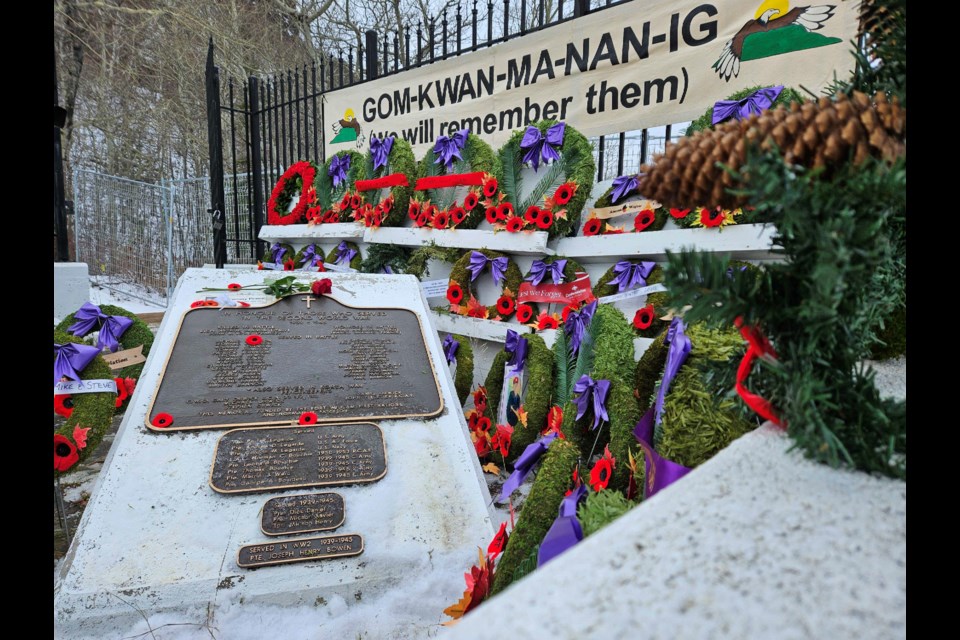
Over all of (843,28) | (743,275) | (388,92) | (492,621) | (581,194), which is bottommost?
(492,621)

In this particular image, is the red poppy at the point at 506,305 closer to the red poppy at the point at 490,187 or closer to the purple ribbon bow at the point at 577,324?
the purple ribbon bow at the point at 577,324

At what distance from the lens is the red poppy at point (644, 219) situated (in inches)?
137

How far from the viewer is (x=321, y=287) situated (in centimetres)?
332

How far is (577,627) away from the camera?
0.62 meters

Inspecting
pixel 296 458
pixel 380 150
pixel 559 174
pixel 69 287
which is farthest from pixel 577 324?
pixel 69 287

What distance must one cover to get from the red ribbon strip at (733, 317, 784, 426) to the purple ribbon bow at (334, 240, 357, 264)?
4.99 metres

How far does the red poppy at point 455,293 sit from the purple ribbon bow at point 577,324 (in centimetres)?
111

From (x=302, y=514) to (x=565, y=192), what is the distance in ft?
8.42

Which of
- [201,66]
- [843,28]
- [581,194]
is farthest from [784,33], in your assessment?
Result: [201,66]

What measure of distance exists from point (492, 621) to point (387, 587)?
1.61 metres

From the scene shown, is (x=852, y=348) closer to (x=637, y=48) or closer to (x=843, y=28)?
(x=843, y=28)

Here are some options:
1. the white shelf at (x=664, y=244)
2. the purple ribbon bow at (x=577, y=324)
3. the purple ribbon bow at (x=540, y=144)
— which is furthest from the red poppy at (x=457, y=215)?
the purple ribbon bow at (x=577, y=324)

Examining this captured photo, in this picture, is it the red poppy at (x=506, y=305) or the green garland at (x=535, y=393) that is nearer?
the green garland at (x=535, y=393)

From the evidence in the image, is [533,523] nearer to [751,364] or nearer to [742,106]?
[751,364]
